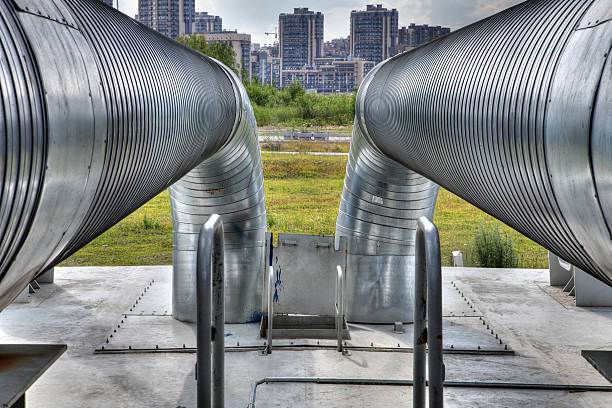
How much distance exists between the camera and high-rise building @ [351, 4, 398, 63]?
116750mm

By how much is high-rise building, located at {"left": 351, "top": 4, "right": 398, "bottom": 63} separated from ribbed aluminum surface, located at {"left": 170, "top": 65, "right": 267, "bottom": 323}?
108496 millimetres

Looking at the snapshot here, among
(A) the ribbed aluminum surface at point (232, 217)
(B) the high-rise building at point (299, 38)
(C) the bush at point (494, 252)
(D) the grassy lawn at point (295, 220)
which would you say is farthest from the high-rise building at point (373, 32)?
(A) the ribbed aluminum surface at point (232, 217)

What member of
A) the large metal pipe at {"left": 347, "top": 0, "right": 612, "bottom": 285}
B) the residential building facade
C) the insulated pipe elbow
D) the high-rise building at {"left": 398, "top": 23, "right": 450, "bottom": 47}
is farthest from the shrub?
the residential building facade

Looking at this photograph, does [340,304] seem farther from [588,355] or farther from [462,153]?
[588,355]

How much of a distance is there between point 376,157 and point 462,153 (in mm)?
4218

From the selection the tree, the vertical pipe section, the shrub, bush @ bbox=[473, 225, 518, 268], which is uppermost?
the tree

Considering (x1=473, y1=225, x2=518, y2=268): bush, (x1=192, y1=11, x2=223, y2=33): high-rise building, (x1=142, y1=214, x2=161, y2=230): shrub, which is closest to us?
(x1=473, y1=225, x2=518, y2=268): bush

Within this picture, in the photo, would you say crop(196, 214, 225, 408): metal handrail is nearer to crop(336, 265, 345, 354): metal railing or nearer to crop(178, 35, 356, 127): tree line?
crop(336, 265, 345, 354): metal railing

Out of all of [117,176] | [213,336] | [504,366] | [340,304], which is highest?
[117,176]

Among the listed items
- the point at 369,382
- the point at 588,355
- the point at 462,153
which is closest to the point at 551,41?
the point at 462,153

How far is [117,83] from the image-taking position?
294 centimetres

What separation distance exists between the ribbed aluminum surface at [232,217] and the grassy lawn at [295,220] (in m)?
6.94

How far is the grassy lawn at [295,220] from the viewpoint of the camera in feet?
55.2

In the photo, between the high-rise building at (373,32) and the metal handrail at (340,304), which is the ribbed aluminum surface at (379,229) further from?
the high-rise building at (373,32)
